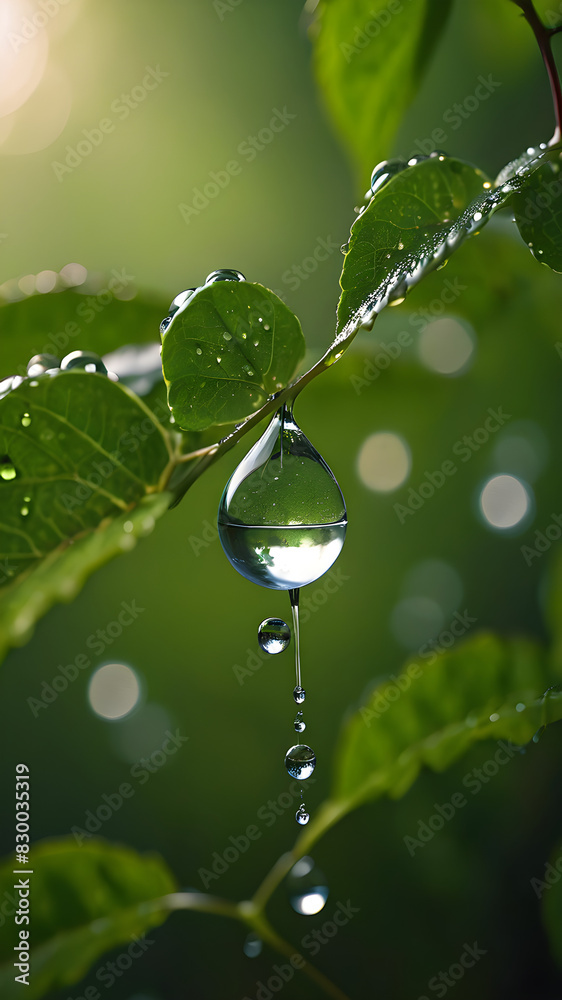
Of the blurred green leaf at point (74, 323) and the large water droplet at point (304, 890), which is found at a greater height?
the blurred green leaf at point (74, 323)

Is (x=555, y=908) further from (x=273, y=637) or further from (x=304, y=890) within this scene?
(x=273, y=637)

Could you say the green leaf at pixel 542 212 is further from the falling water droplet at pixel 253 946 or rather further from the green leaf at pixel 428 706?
Result: the falling water droplet at pixel 253 946

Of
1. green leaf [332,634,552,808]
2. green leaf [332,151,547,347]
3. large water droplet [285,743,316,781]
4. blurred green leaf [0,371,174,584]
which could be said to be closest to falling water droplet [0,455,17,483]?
blurred green leaf [0,371,174,584]

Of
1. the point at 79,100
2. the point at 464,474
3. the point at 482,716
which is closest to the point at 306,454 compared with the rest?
the point at 482,716

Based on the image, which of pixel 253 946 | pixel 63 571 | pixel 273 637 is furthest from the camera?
pixel 253 946

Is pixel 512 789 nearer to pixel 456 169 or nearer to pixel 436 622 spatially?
pixel 436 622

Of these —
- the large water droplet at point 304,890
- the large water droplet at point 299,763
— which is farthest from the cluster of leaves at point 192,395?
the large water droplet at point 304,890

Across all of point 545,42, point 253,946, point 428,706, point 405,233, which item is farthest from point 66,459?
point 253,946
